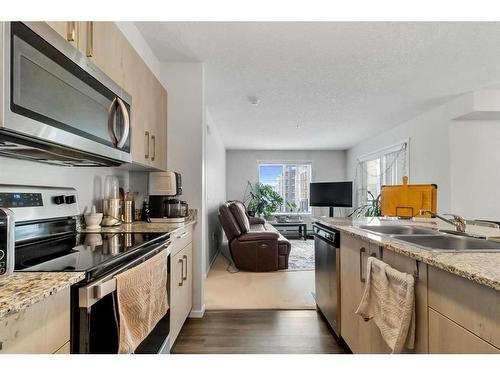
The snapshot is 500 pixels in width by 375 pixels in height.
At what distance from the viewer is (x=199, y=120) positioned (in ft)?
8.36

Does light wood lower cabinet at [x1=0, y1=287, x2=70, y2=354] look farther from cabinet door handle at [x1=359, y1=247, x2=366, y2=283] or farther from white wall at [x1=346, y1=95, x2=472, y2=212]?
white wall at [x1=346, y1=95, x2=472, y2=212]

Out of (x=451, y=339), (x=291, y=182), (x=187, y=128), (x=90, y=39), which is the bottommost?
(x=451, y=339)

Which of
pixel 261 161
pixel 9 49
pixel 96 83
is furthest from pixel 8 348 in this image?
pixel 261 161

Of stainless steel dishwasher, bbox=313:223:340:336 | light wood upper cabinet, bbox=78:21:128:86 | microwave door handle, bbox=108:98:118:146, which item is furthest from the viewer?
stainless steel dishwasher, bbox=313:223:340:336

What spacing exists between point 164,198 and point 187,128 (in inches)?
29.0

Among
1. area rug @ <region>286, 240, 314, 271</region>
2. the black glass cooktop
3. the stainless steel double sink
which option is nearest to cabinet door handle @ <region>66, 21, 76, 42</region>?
the black glass cooktop

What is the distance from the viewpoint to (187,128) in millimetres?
2551

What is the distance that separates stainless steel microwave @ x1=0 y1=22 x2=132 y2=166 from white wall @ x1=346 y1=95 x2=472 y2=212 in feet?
12.9

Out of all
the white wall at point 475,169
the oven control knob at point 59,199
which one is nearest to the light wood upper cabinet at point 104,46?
the oven control knob at point 59,199

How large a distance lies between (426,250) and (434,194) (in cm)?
115

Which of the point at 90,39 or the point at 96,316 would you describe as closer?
the point at 96,316

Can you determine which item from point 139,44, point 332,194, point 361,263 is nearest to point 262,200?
point 332,194

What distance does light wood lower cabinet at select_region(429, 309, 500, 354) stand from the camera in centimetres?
78

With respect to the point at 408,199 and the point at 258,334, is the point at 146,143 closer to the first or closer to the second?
the point at 258,334
